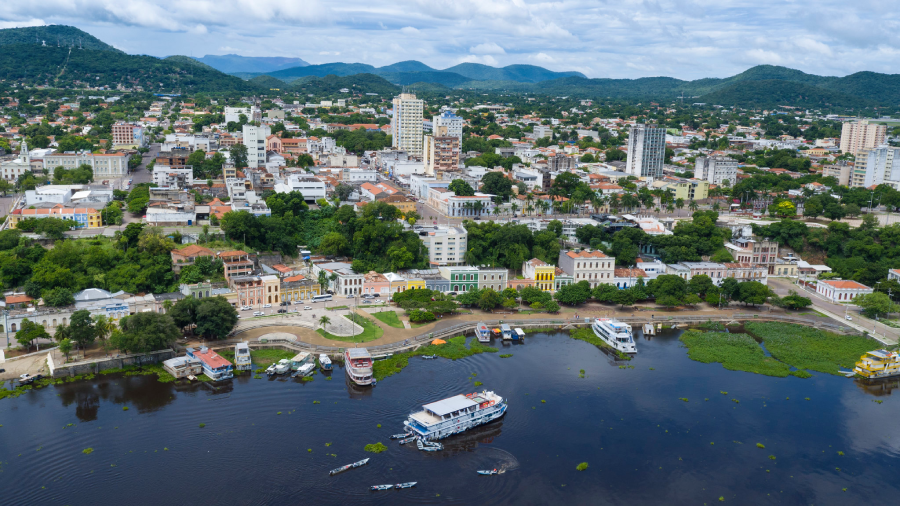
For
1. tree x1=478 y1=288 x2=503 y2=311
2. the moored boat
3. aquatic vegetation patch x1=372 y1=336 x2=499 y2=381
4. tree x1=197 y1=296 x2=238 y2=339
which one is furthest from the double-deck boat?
tree x1=197 y1=296 x2=238 y2=339

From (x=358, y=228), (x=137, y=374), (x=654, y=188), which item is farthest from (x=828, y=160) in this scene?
(x=137, y=374)

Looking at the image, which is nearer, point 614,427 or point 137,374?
point 614,427

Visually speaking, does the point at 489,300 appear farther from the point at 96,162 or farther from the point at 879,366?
the point at 96,162

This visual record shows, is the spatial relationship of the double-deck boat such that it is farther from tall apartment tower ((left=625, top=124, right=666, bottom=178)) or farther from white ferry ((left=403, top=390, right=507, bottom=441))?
tall apartment tower ((left=625, top=124, right=666, bottom=178))

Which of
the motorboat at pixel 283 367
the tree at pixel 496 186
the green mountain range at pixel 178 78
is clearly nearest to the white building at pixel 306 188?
the tree at pixel 496 186

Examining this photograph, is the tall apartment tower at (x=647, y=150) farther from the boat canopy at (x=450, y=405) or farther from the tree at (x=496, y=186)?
the boat canopy at (x=450, y=405)

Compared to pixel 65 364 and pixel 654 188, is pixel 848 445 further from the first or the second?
pixel 654 188
